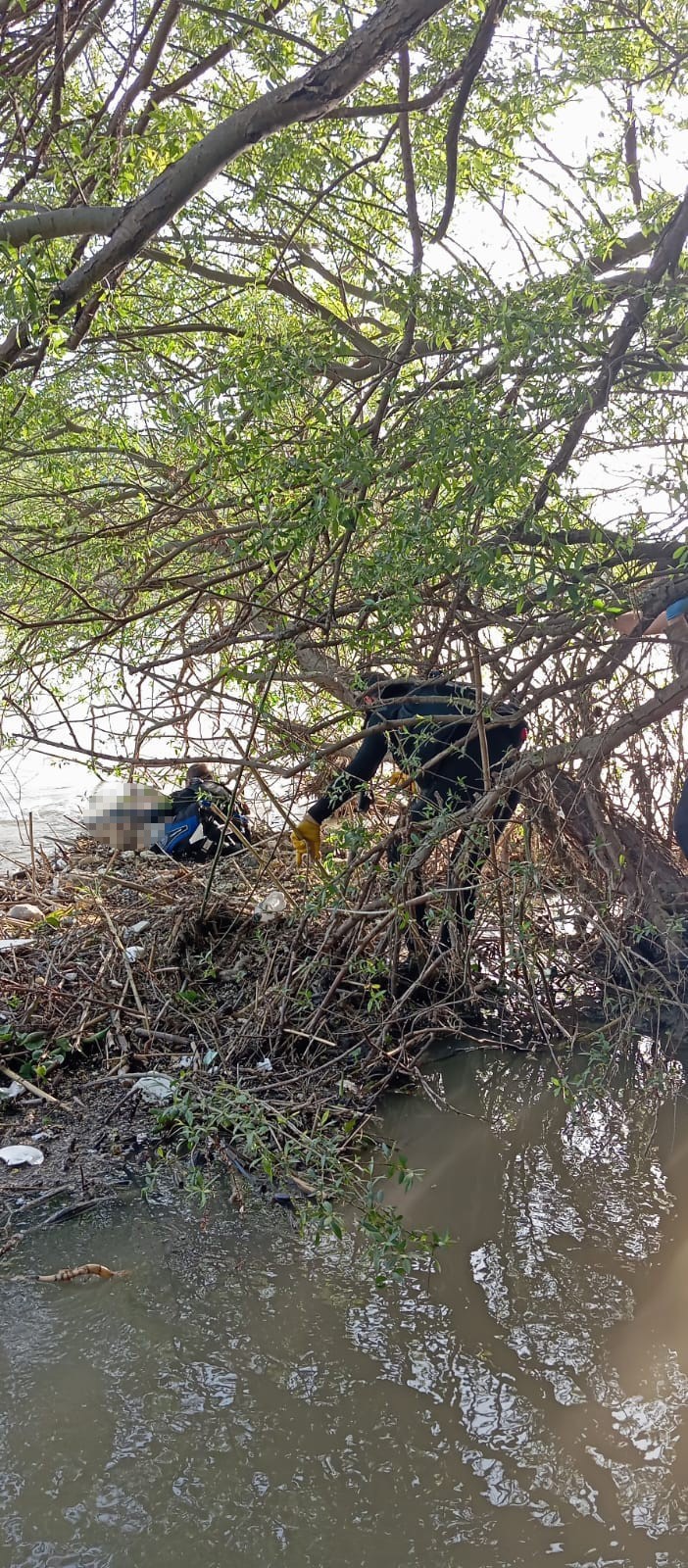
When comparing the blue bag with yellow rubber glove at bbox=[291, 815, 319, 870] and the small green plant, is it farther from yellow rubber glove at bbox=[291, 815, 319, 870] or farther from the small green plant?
the small green plant

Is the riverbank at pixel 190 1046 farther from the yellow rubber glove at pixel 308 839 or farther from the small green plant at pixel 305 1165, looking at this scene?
the yellow rubber glove at pixel 308 839

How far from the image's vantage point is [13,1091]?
4.23 meters

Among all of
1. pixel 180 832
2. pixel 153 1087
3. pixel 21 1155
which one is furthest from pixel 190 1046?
pixel 180 832

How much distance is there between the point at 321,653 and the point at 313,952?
4.38ft

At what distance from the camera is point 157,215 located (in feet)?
8.05

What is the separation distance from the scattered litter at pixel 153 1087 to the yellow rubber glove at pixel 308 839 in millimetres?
1133

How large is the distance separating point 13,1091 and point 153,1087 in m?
0.57

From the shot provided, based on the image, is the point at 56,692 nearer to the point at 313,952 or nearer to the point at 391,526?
the point at 313,952

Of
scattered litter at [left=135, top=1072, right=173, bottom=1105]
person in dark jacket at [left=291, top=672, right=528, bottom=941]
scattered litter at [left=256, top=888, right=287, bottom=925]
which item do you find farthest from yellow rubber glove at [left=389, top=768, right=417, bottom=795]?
scattered litter at [left=135, top=1072, right=173, bottom=1105]

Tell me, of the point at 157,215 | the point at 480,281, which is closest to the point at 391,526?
the point at 480,281

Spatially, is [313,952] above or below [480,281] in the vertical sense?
below

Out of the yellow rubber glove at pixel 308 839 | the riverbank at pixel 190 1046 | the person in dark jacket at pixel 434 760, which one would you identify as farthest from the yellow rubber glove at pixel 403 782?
the riverbank at pixel 190 1046

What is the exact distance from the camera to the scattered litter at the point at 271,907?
5.14 metres

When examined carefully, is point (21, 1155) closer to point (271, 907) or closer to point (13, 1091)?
point (13, 1091)
